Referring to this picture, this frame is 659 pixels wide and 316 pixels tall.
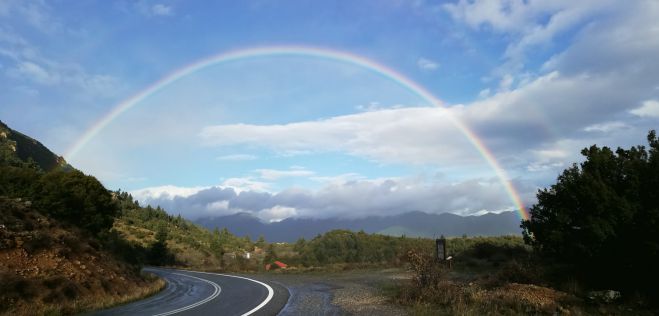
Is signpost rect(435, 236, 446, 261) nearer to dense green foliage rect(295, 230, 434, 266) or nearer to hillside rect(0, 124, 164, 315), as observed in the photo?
hillside rect(0, 124, 164, 315)

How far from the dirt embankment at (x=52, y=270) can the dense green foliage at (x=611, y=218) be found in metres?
18.7

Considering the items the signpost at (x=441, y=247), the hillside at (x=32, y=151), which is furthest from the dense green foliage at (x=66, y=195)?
the hillside at (x=32, y=151)

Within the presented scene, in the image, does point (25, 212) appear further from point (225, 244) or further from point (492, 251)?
point (225, 244)

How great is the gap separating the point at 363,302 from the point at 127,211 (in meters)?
121

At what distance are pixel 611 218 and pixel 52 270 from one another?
24.2 meters

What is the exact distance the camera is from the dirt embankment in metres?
17.4

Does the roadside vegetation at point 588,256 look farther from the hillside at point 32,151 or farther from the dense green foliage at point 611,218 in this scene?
the hillside at point 32,151

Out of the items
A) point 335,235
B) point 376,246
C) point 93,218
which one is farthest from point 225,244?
point 93,218

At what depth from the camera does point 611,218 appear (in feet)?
48.9

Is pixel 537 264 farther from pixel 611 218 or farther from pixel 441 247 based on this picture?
pixel 441 247

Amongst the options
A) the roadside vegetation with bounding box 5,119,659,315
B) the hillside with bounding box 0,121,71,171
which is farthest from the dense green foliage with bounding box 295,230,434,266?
the hillside with bounding box 0,121,71,171

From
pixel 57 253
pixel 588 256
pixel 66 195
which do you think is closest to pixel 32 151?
pixel 66 195

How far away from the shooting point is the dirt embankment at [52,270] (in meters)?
17.4

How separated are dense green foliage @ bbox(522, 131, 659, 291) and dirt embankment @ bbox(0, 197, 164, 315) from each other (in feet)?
61.3
